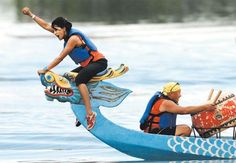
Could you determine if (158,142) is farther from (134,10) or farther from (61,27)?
(134,10)

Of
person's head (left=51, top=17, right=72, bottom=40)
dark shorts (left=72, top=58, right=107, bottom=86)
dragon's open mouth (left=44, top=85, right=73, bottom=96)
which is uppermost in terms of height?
person's head (left=51, top=17, right=72, bottom=40)

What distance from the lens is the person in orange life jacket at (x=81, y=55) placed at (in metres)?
16.2

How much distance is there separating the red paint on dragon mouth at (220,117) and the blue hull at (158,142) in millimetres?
211

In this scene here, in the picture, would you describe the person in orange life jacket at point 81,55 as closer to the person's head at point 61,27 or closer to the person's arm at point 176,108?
the person's head at point 61,27

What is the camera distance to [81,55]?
16.4 metres

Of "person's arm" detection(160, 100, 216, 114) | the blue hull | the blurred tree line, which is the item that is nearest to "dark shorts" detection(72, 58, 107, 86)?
the blue hull

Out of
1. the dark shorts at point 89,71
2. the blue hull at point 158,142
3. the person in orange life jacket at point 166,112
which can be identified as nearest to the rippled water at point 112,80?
the blue hull at point 158,142

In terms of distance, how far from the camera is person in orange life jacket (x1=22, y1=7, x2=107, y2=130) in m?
16.2

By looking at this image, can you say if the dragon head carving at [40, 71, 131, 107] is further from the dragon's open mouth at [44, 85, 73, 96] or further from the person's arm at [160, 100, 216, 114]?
the person's arm at [160, 100, 216, 114]

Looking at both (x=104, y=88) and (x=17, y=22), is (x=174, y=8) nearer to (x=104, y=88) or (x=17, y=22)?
(x=17, y=22)

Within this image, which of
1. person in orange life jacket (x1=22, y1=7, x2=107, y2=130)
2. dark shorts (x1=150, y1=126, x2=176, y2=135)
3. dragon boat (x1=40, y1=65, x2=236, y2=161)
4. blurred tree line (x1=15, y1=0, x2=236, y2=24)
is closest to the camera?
person in orange life jacket (x1=22, y1=7, x2=107, y2=130)

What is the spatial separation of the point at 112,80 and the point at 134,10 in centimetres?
3932

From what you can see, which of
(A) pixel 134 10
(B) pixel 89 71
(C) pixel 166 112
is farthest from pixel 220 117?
(A) pixel 134 10

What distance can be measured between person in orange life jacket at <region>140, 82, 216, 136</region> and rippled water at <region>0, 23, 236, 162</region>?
97 centimetres
